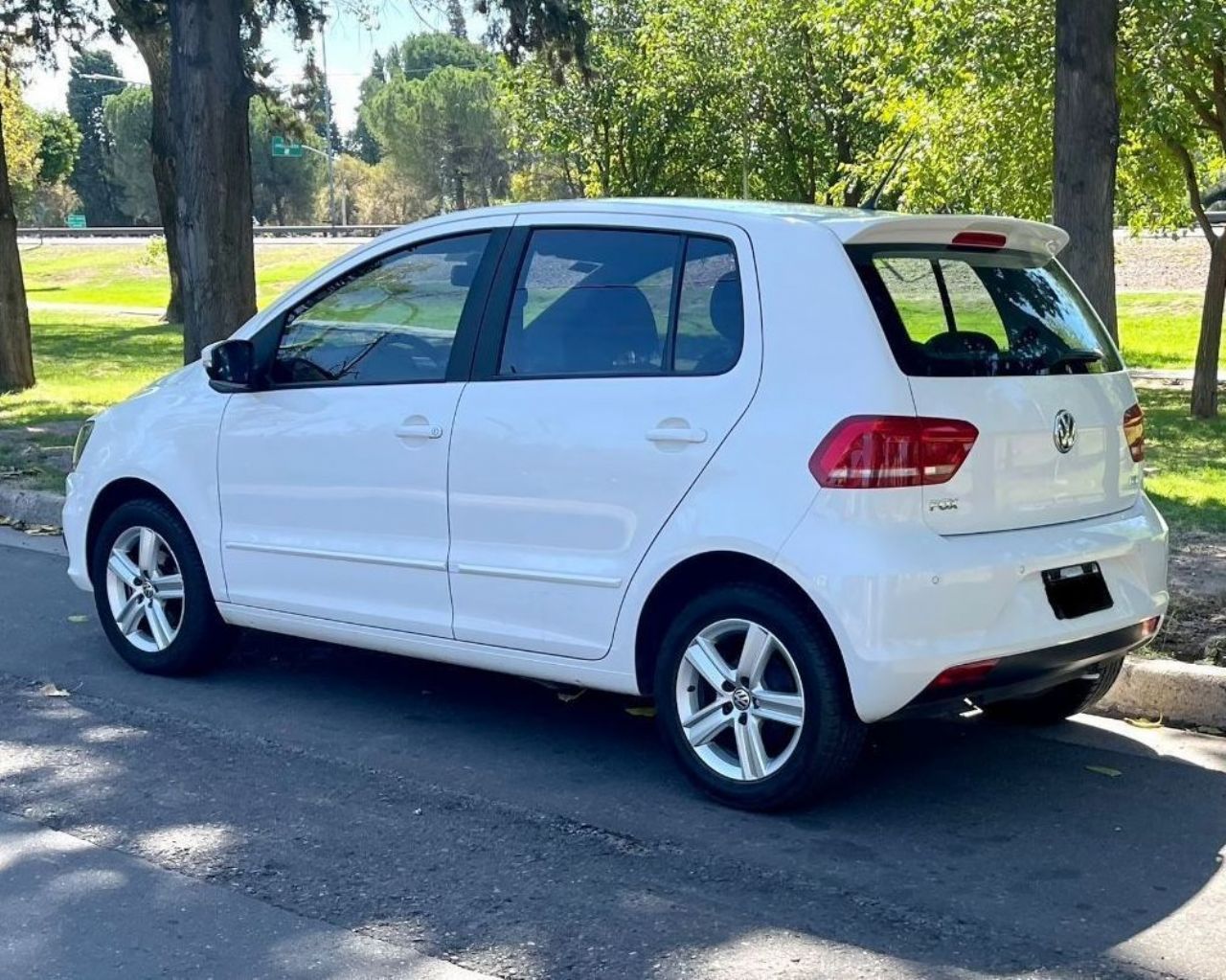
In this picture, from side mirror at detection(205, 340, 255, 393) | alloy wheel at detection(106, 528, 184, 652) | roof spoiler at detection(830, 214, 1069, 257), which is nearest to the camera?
roof spoiler at detection(830, 214, 1069, 257)

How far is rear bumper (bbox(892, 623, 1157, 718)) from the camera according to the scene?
4523mm

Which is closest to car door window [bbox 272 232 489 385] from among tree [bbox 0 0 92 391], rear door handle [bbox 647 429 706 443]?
rear door handle [bbox 647 429 706 443]

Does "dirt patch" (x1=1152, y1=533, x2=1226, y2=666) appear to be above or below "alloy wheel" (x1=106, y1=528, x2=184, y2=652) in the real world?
below

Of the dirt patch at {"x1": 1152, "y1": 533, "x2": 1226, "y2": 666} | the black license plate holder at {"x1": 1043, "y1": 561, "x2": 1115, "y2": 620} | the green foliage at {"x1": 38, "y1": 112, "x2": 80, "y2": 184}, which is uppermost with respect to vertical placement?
the green foliage at {"x1": 38, "y1": 112, "x2": 80, "y2": 184}

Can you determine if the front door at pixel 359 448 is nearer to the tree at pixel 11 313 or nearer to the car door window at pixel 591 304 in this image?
the car door window at pixel 591 304

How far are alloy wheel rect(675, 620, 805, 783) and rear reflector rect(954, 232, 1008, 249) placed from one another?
1445 mm

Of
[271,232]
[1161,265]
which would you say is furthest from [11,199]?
[271,232]

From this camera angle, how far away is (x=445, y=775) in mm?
5227

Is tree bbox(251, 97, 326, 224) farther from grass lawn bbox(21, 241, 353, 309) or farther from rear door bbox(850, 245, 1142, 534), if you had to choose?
rear door bbox(850, 245, 1142, 534)

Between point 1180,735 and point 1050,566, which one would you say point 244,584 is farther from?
point 1180,735

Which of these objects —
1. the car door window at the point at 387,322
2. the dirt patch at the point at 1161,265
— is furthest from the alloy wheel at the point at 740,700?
the dirt patch at the point at 1161,265

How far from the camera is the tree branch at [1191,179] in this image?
1587 cm

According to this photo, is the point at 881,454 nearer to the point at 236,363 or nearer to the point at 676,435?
the point at 676,435

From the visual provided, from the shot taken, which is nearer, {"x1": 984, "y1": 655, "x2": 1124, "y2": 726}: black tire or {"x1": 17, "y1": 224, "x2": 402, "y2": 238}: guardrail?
{"x1": 984, "y1": 655, "x2": 1124, "y2": 726}: black tire
